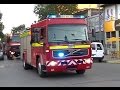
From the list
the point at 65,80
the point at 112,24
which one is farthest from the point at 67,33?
the point at 112,24

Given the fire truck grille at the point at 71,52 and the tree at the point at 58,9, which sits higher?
the tree at the point at 58,9

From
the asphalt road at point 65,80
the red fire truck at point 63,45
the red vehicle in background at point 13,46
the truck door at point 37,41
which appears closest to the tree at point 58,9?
the red vehicle in background at point 13,46

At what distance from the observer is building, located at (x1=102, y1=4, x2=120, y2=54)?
1702 inches

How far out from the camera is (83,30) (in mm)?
17547

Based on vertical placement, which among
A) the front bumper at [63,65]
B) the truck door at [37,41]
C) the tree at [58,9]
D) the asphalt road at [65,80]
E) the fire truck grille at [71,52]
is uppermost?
the tree at [58,9]

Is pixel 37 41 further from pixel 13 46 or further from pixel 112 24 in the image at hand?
pixel 112 24

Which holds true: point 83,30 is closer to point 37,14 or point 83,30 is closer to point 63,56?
point 63,56

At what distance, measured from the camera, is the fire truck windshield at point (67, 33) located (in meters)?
17.0

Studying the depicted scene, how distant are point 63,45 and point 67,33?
657 mm

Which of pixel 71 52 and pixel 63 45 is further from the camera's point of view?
pixel 71 52

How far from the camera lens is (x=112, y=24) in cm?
4528

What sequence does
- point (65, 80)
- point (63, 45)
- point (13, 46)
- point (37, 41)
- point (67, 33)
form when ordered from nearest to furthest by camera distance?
point (65, 80), point (63, 45), point (67, 33), point (37, 41), point (13, 46)

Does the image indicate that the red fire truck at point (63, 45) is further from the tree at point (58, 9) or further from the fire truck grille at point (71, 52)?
the tree at point (58, 9)

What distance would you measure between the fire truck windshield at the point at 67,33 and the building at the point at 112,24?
24473 millimetres
